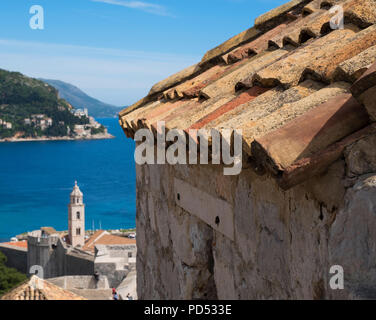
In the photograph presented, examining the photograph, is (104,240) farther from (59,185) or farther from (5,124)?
(5,124)

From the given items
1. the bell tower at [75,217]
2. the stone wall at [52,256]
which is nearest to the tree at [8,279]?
the stone wall at [52,256]

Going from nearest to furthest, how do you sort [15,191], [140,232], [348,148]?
[348,148] → [140,232] → [15,191]

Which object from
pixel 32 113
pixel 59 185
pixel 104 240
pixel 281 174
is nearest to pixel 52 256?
pixel 104 240

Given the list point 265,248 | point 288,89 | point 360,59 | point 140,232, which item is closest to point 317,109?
point 360,59

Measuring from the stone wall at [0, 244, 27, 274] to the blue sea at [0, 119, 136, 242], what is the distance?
48.2 feet

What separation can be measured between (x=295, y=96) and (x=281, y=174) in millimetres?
477

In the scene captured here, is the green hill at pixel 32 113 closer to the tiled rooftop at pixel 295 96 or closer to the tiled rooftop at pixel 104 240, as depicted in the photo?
the tiled rooftop at pixel 104 240

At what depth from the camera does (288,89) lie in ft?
6.34

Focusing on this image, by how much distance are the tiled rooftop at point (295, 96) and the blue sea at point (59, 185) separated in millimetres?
56768

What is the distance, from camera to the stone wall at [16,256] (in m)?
40.2

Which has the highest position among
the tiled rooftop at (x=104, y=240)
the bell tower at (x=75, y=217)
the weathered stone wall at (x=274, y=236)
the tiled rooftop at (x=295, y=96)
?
the bell tower at (x=75, y=217)

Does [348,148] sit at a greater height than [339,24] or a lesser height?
lesser

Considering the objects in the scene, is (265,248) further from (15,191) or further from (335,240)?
(15,191)

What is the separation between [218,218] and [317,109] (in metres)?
0.89
